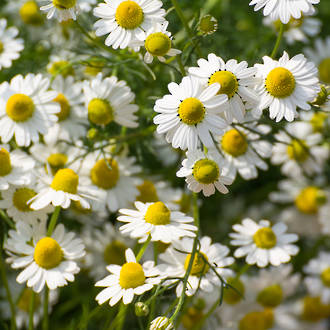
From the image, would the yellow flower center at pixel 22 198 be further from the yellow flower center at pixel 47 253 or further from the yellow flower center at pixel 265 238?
the yellow flower center at pixel 265 238

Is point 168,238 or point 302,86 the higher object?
point 302,86

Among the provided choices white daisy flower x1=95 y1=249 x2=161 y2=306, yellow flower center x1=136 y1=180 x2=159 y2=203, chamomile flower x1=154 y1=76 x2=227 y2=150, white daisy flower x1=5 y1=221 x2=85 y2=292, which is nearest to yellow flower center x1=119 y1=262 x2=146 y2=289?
white daisy flower x1=95 y1=249 x2=161 y2=306

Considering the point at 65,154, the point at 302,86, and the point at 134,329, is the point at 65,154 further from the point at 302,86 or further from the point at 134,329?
the point at 302,86

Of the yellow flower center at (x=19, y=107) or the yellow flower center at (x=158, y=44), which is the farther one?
the yellow flower center at (x=19, y=107)

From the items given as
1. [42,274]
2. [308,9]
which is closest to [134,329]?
[42,274]

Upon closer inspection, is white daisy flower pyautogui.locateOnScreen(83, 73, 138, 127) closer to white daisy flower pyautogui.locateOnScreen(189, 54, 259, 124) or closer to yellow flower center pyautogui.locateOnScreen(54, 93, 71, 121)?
yellow flower center pyautogui.locateOnScreen(54, 93, 71, 121)

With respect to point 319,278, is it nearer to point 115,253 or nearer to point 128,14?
point 115,253

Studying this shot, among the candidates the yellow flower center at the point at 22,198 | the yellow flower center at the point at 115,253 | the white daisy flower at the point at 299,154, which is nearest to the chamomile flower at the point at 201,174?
the yellow flower center at the point at 22,198
